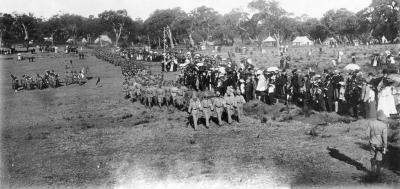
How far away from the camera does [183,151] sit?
43.4ft

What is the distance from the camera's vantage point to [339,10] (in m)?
87.8

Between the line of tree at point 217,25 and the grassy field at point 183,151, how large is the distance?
43034mm

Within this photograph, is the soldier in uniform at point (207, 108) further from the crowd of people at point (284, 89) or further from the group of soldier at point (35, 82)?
the group of soldier at point (35, 82)

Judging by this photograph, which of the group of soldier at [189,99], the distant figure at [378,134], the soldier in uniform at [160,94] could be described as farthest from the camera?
the soldier in uniform at [160,94]

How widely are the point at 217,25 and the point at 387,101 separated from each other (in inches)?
3162

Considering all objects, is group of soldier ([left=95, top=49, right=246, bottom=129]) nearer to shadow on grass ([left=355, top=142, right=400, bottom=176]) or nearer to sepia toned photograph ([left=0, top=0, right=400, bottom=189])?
sepia toned photograph ([left=0, top=0, right=400, bottom=189])

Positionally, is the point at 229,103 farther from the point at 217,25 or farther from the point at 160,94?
the point at 217,25

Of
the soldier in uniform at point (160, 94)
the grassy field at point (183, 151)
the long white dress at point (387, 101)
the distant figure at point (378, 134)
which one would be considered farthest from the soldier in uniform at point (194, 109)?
the distant figure at point (378, 134)

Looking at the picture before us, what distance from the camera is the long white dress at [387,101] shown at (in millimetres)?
14039

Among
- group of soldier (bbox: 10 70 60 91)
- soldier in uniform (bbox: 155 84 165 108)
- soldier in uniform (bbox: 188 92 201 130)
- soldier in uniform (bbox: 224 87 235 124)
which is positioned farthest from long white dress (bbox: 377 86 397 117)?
group of soldier (bbox: 10 70 60 91)

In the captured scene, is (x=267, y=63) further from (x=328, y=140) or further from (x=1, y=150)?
(x=1, y=150)

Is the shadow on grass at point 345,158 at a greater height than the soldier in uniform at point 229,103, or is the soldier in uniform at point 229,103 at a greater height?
the soldier in uniform at point 229,103

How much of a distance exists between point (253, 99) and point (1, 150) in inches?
474

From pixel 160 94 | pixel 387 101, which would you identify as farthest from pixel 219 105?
pixel 387 101
